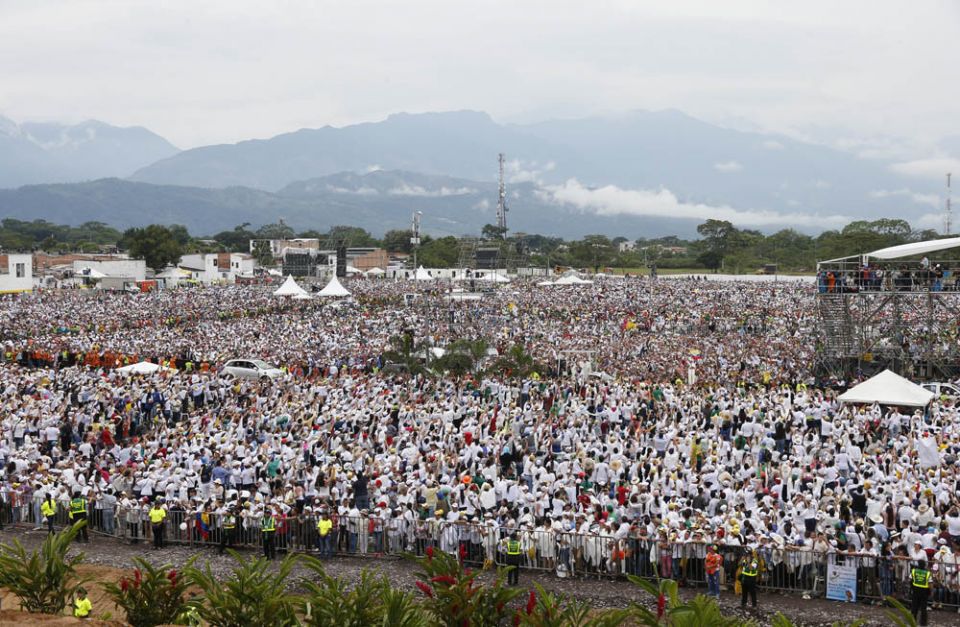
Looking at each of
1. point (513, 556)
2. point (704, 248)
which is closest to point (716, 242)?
point (704, 248)

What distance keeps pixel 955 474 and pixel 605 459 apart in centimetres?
575

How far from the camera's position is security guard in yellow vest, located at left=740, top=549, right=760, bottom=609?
1095cm

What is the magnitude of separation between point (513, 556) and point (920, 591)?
5.22m

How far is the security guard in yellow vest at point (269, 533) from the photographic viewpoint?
12953mm

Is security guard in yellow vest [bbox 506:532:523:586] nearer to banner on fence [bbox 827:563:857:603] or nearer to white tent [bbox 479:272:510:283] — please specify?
banner on fence [bbox 827:563:857:603]

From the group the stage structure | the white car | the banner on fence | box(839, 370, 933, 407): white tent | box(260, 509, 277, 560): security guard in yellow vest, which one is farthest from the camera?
the white car

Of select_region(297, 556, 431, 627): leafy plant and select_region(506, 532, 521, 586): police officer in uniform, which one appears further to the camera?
select_region(506, 532, 521, 586): police officer in uniform

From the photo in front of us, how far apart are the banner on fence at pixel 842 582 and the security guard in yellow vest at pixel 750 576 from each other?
1.01 m

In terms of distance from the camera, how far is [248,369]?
28172 mm

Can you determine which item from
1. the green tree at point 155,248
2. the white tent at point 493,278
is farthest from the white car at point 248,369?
the green tree at point 155,248

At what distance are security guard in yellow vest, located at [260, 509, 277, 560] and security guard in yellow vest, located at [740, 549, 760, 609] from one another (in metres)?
6.86

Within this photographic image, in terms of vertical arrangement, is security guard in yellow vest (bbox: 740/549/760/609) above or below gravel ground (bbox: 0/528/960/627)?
above

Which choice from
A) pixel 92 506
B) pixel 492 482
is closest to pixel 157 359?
pixel 92 506

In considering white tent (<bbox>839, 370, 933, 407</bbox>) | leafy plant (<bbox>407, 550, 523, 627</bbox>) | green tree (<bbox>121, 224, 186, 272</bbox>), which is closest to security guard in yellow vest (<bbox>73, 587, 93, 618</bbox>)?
leafy plant (<bbox>407, 550, 523, 627</bbox>)
